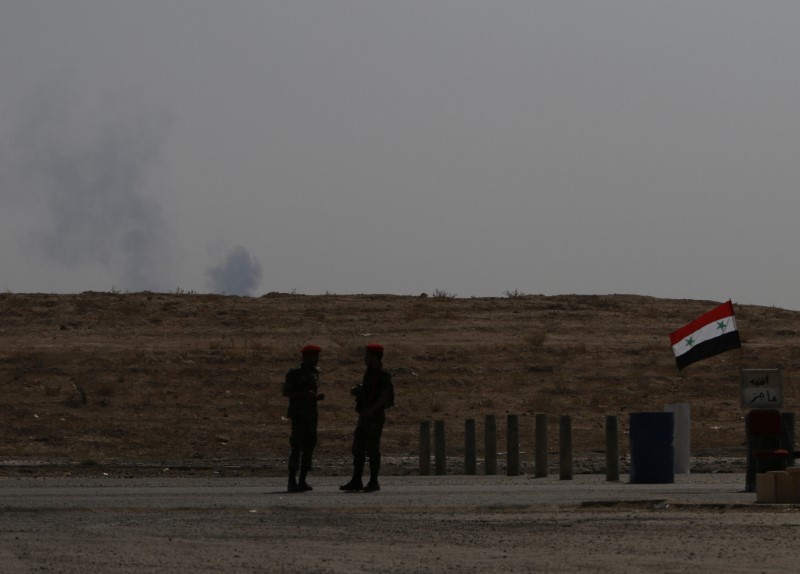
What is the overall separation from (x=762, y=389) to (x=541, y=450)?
6580 mm

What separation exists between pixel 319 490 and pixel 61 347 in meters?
29.4

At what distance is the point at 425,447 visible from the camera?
3003 centimetres

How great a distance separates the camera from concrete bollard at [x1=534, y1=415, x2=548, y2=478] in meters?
27.6

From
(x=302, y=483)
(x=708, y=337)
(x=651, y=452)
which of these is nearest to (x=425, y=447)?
(x=708, y=337)

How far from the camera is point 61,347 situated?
51.6m

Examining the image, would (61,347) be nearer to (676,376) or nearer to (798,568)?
(676,376)

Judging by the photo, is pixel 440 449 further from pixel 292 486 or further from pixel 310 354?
pixel 310 354

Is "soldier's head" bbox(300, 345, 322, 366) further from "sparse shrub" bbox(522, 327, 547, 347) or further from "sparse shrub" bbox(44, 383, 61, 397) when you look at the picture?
"sparse shrub" bbox(522, 327, 547, 347)

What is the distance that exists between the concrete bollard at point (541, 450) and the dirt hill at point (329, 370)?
169 inches

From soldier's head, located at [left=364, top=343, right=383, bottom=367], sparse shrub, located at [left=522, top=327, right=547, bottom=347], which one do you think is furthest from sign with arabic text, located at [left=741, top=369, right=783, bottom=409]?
sparse shrub, located at [left=522, top=327, right=547, bottom=347]

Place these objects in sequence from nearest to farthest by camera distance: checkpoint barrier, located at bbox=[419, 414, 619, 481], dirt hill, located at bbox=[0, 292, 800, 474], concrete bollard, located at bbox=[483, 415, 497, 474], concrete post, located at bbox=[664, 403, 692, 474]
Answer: checkpoint barrier, located at bbox=[419, 414, 619, 481], concrete post, located at bbox=[664, 403, 692, 474], concrete bollard, located at bbox=[483, 415, 497, 474], dirt hill, located at bbox=[0, 292, 800, 474]

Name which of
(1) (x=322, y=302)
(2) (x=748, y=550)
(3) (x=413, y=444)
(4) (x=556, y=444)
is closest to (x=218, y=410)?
(3) (x=413, y=444)

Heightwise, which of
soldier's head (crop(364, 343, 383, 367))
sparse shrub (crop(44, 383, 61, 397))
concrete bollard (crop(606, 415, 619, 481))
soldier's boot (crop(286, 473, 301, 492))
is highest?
sparse shrub (crop(44, 383, 61, 397))

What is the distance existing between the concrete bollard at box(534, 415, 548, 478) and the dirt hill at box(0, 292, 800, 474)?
14.1 feet
